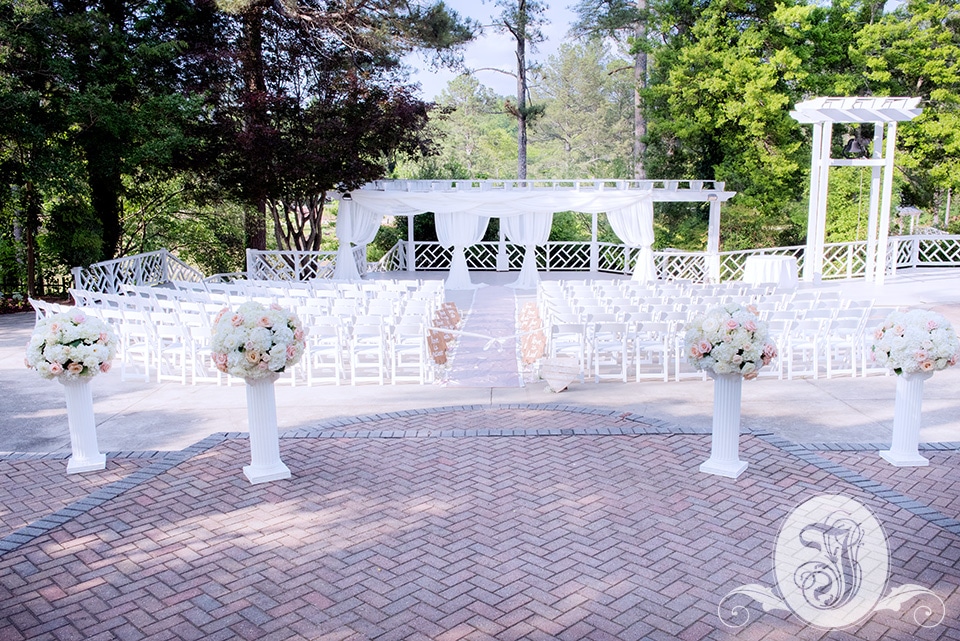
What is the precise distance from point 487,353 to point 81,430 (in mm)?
5978

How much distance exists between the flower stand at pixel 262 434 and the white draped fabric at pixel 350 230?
13491 millimetres

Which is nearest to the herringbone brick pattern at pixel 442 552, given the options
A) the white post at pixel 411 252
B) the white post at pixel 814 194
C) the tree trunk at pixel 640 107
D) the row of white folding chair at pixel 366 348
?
the row of white folding chair at pixel 366 348

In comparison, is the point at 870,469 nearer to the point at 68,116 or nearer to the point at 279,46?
the point at 68,116

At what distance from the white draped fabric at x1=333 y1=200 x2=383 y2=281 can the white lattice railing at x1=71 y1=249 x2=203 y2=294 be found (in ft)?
11.4

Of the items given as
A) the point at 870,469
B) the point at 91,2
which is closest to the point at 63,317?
the point at 870,469

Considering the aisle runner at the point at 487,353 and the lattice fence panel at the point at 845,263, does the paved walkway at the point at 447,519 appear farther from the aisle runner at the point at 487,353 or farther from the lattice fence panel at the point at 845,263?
the lattice fence panel at the point at 845,263

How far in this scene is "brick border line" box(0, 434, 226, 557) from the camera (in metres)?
5.07

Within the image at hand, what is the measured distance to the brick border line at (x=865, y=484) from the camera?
5172mm

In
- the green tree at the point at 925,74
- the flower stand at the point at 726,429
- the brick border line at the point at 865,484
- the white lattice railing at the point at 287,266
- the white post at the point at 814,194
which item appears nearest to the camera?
the brick border line at the point at 865,484

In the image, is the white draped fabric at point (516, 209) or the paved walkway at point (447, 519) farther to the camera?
the white draped fabric at point (516, 209)

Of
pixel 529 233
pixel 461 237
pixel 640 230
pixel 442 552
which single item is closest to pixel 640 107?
pixel 640 230

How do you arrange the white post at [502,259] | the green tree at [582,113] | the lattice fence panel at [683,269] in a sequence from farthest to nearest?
1. the green tree at [582,113]
2. the white post at [502,259]
3. the lattice fence panel at [683,269]

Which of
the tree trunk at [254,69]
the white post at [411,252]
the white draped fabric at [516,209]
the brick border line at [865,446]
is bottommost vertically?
the brick border line at [865,446]

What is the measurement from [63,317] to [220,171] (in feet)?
42.6
